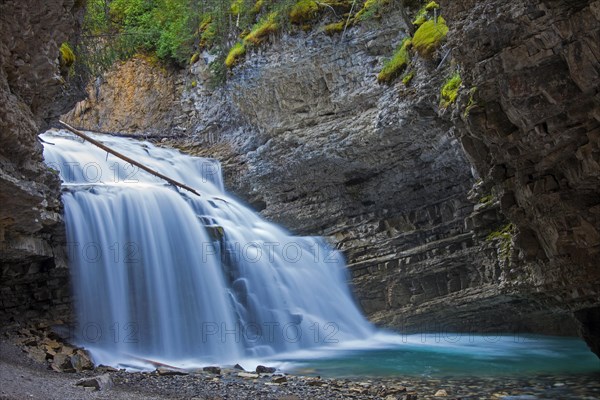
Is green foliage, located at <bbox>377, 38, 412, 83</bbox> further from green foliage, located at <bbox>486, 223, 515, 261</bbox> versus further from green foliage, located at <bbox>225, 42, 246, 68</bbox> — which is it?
green foliage, located at <bbox>486, 223, 515, 261</bbox>

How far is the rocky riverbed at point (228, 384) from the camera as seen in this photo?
6316mm

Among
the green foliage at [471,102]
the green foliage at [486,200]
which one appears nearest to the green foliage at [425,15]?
the green foliage at [486,200]

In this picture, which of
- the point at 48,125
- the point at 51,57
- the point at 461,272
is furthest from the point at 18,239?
the point at 461,272

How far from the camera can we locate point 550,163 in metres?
7.05

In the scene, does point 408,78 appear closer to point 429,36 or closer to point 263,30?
point 429,36

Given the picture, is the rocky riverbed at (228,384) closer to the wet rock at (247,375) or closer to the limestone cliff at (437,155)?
the wet rock at (247,375)

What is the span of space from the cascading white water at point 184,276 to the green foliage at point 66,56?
14.9ft

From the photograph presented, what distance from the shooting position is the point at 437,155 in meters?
15.2

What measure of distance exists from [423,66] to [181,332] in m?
8.87

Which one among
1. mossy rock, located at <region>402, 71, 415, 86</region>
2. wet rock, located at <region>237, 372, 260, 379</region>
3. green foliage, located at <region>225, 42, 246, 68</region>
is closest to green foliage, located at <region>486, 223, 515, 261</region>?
mossy rock, located at <region>402, 71, 415, 86</region>

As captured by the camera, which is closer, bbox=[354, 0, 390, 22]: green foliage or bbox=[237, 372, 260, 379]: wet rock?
bbox=[237, 372, 260, 379]: wet rock

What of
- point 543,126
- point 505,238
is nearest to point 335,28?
point 505,238

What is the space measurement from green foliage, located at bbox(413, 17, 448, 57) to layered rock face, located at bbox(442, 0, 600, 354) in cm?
543

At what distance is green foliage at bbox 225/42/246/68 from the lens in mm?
17688
